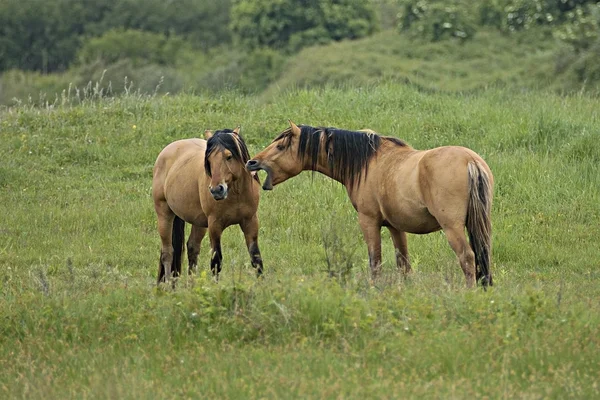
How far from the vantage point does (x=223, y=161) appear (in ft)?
30.2

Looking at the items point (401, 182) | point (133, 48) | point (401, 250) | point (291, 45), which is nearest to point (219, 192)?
point (401, 182)

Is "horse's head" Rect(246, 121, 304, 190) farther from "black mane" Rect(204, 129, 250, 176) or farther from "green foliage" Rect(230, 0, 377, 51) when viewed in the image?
"green foliage" Rect(230, 0, 377, 51)

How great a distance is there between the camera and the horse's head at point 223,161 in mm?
9102

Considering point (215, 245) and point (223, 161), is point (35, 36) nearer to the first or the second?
point (215, 245)

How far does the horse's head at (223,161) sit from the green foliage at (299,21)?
2909 cm

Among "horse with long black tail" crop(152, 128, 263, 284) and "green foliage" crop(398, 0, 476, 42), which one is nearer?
"horse with long black tail" crop(152, 128, 263, 284)

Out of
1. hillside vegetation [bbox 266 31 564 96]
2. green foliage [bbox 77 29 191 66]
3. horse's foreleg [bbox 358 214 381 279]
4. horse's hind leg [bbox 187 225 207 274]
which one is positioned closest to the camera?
horse's foreleg [bbox 358 214 381 279]

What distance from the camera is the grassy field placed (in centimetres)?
641

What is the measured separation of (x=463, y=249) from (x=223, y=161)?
2.40 metres

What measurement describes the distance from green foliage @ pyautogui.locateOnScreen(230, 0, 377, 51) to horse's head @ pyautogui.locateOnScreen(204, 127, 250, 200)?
29089mm

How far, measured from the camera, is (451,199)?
8.48m

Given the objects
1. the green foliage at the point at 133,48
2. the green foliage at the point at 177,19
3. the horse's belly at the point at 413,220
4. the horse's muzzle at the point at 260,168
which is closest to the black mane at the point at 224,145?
the horse's muzzle at the point at 260,168

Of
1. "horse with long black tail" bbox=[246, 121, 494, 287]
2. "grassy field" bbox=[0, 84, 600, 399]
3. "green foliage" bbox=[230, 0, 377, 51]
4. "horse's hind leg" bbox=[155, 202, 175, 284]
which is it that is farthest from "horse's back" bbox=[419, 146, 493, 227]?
"green foliage" bbox=[230, 0, 377, 51]

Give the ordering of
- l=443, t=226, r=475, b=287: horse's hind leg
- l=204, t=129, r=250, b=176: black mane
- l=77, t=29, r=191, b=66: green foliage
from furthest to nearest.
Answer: l=77, t=29, r=191, b=66: green foliage < l=204, t=129, r=250, b=176: black mane < l=443, t=226, r=475, b=287: horse's hind leg
